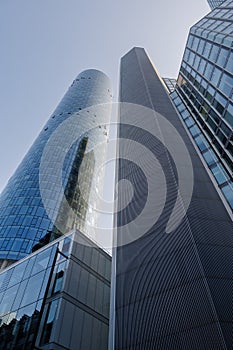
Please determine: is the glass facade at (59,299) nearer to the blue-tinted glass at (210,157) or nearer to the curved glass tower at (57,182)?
the blue-tinted glass at (210,157)

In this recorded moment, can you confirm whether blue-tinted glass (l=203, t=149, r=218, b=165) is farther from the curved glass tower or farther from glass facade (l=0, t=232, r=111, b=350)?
the curved glass tower

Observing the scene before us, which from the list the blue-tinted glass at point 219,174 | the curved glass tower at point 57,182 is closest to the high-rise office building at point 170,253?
the blue-tinted glass at point 219,174

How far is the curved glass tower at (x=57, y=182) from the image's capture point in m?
64.8

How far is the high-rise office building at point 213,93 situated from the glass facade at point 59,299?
1289 centimetres

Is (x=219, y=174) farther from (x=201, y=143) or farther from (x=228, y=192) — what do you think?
(x=201, y=143)

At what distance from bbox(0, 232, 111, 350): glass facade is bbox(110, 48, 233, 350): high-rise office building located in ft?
6.96

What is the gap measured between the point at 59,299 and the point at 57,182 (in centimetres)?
6272

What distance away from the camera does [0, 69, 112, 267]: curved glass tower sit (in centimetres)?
6475

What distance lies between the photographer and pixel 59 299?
19.2m

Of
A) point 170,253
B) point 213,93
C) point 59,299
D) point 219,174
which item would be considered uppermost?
point 213,93

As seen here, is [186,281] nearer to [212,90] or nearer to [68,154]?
[212,90]

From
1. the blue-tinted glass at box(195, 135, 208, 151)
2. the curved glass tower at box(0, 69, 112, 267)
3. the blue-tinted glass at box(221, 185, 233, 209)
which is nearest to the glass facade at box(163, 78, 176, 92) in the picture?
the blue-tinted glass at box(195, 135, 208, 151)

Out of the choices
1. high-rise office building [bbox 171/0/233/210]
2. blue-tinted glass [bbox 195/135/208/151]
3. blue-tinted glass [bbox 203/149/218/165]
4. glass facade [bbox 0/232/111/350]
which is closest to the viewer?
glass facade [bbox 0/232/111/350]

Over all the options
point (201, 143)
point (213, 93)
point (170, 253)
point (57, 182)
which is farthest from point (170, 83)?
point (170, 253)
